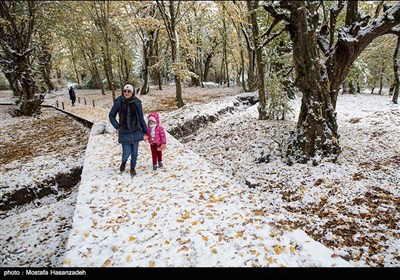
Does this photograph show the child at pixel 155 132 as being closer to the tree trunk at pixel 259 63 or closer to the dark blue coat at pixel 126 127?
the dark blue coat at pixel 126 127

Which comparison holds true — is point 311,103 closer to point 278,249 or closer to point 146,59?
point 278,249

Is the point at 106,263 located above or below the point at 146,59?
below

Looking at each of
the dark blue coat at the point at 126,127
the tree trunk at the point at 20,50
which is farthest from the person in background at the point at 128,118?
the tree trunk at the point at 20,50

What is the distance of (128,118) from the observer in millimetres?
5414

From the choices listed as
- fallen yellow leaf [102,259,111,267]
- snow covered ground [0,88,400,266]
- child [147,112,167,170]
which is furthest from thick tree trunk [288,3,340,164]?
fallen yellow leaf [102,259,111,267]

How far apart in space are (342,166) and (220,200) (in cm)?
447

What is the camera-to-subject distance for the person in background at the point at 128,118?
5379 mm

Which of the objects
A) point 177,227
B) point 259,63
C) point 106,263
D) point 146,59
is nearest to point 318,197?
point 177,227

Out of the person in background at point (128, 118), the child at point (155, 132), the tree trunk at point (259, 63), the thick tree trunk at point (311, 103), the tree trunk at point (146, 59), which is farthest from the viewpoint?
the tree trunk at point (146, 59)

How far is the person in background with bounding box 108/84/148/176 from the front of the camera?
17.6 feet

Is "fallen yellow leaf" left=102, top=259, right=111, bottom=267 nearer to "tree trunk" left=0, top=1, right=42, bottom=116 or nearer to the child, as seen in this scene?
the child

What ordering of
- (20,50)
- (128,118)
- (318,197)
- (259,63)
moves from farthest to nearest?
(20,50)
(259,63)
(318,197)
(128,118)
